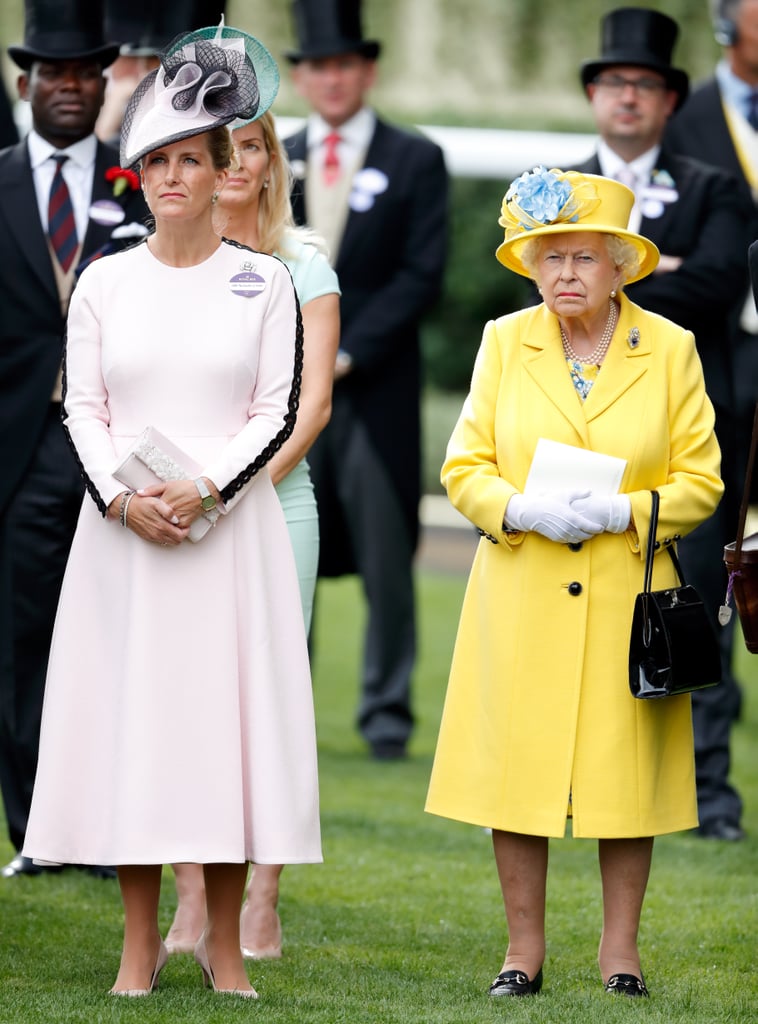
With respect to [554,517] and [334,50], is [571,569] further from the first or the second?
[334,50]

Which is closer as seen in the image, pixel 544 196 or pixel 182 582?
pixel 182 582

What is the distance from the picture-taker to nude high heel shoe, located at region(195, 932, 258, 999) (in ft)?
17.0

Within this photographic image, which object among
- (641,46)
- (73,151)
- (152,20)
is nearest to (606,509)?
(73,151)

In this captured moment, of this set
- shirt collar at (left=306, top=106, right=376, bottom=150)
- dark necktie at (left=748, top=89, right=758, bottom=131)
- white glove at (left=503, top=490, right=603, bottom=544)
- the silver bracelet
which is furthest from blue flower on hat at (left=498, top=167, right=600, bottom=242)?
shirt collar at (left=306, top=106, right=376, bottom=150)

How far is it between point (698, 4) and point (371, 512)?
55.1ft

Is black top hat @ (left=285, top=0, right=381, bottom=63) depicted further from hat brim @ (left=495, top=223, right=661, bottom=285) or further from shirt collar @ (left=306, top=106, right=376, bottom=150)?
hat brim @ (left=495, top=223, right=661, bottom=285)

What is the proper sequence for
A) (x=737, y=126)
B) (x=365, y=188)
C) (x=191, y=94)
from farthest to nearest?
(x=365, y=188) → (x=737, y=126) → (x=191, y=94)

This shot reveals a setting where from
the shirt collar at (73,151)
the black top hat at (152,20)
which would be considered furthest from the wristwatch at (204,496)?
→ the black top hat at (152,20)

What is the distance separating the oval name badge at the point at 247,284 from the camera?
16.9ft

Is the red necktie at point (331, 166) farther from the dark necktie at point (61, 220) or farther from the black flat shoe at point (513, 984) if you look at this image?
the black flat shoe at point (513, 984)

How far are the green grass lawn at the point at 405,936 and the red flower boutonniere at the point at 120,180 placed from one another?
2.29 meters

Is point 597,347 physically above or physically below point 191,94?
below

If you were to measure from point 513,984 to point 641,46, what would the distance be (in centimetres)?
382

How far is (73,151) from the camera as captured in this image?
6.86 m
